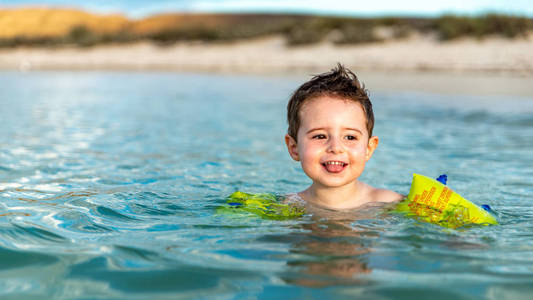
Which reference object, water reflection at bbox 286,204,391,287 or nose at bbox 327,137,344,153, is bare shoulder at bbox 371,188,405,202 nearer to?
water reflection at bbox 286,204,391,287

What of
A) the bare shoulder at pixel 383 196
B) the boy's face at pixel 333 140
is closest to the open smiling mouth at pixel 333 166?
the boy's face at pixel 333 140

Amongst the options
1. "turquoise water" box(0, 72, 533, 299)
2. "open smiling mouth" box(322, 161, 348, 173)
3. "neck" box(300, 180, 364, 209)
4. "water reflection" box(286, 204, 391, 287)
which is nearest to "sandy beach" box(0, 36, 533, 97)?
"turquoise water" box(0, 72, 533, 299)

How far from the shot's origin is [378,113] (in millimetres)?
10727

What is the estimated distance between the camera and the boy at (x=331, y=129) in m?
3.37

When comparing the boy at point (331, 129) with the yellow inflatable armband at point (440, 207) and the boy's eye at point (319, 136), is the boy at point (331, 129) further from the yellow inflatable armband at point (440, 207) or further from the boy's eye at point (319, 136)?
the yellow inflatable armband at point (440, 207)

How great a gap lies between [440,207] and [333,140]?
0.85 metres

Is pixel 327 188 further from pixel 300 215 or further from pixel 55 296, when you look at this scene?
pixel 55 296

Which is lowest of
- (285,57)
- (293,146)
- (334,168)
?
(334,168)

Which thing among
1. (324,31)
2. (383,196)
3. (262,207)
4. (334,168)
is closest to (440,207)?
(383,196)

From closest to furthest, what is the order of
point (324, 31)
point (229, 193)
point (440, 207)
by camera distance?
point (440, 207) < point (229, 193) < point (324, 31)

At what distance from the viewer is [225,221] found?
344 centimetres

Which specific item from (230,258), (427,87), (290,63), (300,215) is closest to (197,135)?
(300,215)

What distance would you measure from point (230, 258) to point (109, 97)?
11.7 metres

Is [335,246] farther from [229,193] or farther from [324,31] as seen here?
[324,31]
